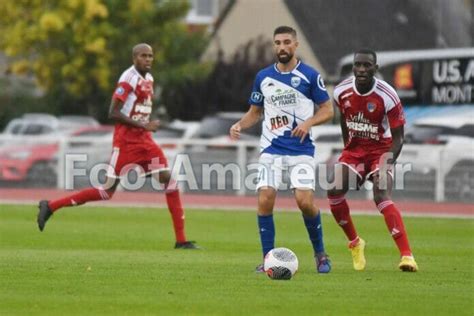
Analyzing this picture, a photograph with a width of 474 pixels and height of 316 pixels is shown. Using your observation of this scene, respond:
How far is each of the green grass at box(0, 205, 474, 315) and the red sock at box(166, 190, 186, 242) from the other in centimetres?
33

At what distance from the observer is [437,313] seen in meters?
10.6

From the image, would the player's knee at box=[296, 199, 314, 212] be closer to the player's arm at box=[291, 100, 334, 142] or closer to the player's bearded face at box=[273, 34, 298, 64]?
the player's arm at box=[291, 100, 334, 142]

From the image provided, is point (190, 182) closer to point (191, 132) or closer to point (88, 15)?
point (191, 132)

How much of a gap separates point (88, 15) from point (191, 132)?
12.8 metres

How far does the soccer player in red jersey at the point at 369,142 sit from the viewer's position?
45.5ft

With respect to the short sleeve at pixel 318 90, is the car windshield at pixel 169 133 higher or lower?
lower

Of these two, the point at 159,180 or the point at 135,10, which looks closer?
the point at 159,180

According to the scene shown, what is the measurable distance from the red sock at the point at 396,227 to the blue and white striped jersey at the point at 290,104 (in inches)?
39.7


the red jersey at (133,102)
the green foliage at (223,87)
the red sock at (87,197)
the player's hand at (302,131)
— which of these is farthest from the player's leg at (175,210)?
the green foliage at (223,87)

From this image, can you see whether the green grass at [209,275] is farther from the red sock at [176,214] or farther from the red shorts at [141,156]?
the red shorts at [141,156]

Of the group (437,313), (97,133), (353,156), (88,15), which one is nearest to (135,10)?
(88,15)

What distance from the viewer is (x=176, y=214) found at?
1708cm

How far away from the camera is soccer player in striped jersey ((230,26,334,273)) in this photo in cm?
1365

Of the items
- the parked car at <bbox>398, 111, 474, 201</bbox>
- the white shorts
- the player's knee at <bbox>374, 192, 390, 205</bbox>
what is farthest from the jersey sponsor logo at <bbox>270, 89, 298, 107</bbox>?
the parked car at <bbox>398, 111, 474, 201</bbox>
